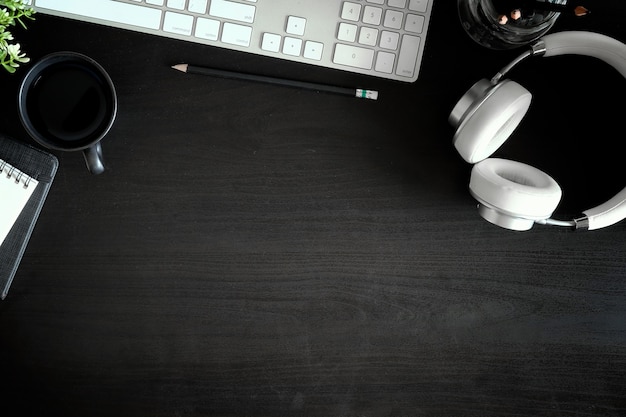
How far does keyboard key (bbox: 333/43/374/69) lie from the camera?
0.82 metres

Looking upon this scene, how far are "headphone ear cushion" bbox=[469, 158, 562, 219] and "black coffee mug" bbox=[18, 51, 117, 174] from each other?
0.47 meters

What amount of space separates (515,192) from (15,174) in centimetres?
64

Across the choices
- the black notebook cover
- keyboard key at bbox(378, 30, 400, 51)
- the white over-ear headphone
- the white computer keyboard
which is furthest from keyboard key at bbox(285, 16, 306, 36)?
the black notebook cover

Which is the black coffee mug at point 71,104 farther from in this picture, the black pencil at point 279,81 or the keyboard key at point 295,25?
the keyboard key at point 295,25

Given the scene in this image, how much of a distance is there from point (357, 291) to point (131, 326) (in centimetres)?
32

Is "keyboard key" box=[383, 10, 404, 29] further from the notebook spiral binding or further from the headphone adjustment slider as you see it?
the notebook spiral binding

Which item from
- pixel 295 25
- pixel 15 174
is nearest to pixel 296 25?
pixel 295 25

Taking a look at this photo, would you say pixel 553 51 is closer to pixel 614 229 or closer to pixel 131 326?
pixel 614 229

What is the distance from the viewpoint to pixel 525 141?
86 centimetres

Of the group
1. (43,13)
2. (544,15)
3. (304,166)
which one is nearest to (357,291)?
(304,166)

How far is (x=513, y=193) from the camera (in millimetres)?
762

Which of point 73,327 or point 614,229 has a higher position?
point 614,229

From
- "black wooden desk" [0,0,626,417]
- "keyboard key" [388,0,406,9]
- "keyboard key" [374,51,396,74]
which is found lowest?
"black wooden desk" [0,0,626,417]

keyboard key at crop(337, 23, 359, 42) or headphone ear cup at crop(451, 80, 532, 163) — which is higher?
keyboard key at crop(337, 23, 359, 42)
